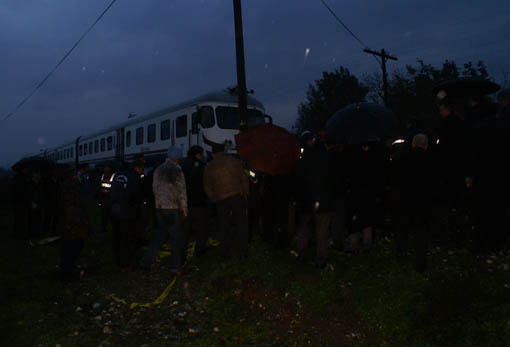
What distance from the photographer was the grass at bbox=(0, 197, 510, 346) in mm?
3812

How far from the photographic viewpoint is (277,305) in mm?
4637

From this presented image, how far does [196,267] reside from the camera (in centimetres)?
631

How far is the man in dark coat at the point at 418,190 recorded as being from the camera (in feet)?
15.9

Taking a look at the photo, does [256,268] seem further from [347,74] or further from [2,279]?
[347,74]

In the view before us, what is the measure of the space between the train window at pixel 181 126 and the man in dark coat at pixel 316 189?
8348mm

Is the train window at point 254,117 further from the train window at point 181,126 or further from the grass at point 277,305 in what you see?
the grass at point 277,305

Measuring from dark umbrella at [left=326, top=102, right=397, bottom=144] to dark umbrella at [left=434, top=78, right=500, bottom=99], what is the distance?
1005 mm

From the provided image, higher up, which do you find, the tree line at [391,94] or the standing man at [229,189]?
the tree line at [391,94]

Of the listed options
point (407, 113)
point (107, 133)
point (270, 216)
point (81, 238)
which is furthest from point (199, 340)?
point (407, 113)

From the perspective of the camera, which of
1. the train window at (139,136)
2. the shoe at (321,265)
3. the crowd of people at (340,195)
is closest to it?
the crowd of people at (340,195)

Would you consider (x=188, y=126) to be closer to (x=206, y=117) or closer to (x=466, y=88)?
(x=206, y=117)

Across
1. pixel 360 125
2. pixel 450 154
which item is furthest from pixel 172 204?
pixel 450 154

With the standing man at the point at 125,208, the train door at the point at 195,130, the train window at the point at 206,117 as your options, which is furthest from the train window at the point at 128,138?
the standing man at the point at 125,208

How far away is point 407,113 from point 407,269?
35294 mm
